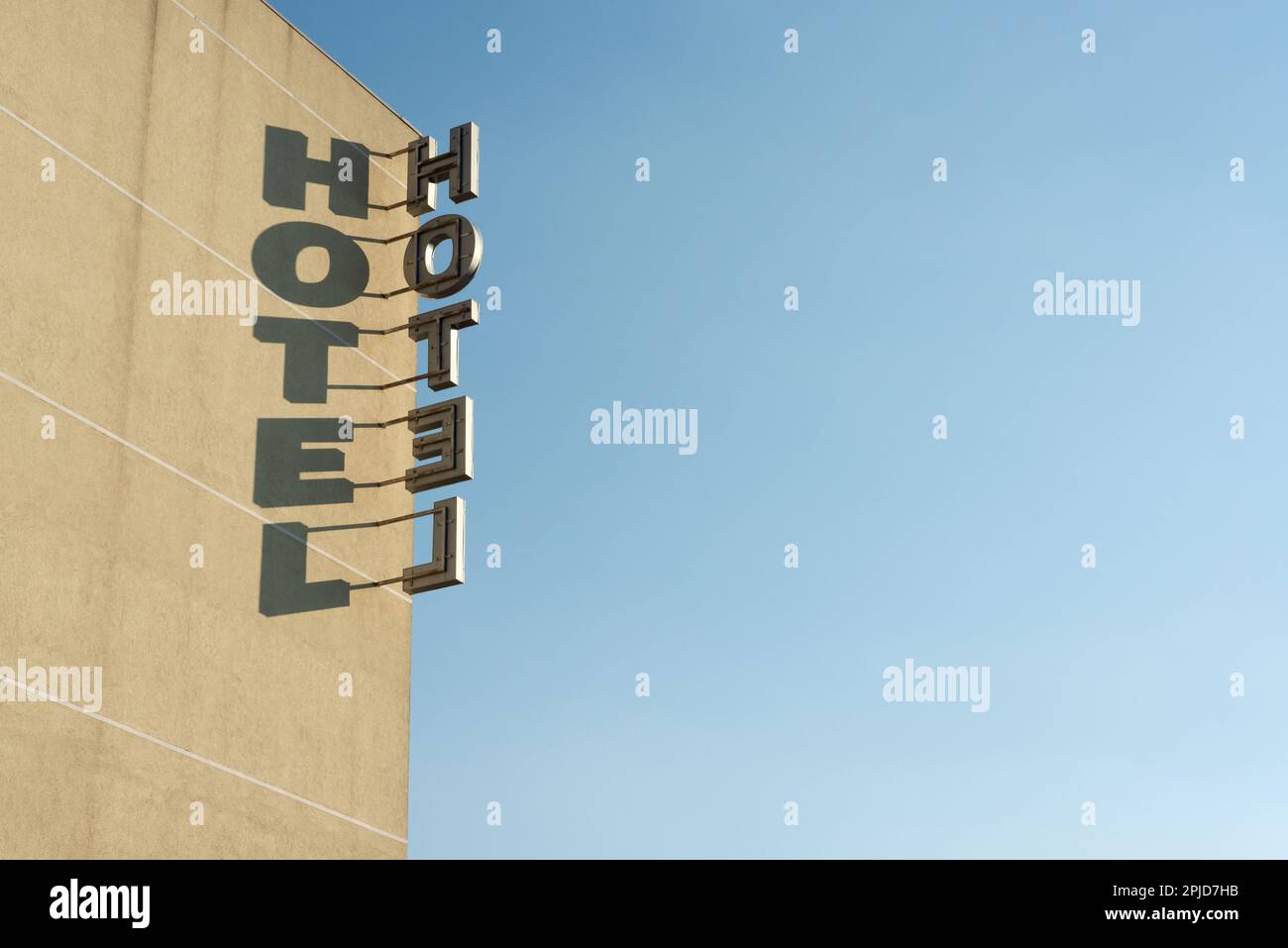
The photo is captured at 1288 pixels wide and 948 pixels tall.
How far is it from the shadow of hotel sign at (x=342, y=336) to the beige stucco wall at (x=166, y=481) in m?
0.17

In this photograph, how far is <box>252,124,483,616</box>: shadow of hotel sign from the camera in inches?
875

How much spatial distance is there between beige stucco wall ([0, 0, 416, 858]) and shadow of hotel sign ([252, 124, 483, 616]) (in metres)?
0.17

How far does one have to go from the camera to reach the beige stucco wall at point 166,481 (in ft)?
61.1

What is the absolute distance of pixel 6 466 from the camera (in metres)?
18.3

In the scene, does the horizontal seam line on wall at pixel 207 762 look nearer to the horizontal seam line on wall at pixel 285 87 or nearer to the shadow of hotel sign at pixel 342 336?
the shadow of hotel sign at pixel 342 336

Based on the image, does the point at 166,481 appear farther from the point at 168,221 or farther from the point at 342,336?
the point at 342,336

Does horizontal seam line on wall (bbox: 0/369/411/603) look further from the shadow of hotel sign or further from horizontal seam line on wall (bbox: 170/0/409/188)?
horizontal seam line on wall (bbox: 170/0/409/188)

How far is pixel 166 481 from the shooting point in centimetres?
2044

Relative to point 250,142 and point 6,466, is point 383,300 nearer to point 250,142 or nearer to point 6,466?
point 250,142

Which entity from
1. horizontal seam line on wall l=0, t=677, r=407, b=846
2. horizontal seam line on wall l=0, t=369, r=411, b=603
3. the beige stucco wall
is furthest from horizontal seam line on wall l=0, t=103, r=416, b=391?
horizontal seam line on wall l=0, t=677, r=407, b=846

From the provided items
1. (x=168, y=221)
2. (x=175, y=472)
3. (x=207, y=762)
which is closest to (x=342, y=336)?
(x=168, y=221)
